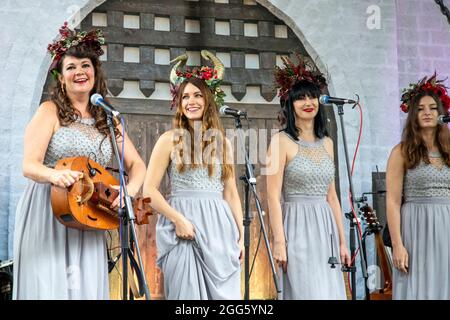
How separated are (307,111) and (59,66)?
1.62 metres

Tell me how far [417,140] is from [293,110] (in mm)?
847

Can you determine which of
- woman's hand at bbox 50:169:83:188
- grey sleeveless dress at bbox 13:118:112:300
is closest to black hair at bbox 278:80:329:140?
grey sleeveless dress at bbox 13:118:112:300

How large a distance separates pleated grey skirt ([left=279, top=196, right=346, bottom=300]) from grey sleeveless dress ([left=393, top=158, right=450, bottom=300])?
490 millimetres

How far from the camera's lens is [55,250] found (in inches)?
174

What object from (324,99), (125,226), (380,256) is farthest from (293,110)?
(380,256)

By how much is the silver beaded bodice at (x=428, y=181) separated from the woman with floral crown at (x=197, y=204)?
1.19 meters

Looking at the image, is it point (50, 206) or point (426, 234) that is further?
point (426, 234)

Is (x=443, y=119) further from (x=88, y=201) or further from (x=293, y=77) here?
(x=88, y=201)

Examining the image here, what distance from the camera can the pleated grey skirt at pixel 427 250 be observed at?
5336mm

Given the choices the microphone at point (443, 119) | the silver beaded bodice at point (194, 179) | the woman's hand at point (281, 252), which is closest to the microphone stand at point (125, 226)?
the silver beaded bodice at point (194, 179)

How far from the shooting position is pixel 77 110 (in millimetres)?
4645

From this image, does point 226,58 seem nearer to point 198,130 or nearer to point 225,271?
point 198,130
